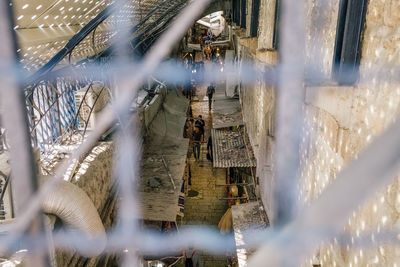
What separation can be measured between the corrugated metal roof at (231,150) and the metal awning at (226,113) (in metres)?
0.24

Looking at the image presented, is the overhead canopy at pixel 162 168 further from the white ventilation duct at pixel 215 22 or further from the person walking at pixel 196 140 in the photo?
the white ventilation duct at pixel 215 22

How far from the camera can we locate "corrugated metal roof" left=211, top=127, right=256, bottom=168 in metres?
8.55

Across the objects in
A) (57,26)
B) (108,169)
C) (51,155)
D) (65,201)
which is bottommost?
(108,169)

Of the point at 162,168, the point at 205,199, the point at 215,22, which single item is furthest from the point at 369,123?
the point at 215,22

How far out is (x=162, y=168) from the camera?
866 centimetres

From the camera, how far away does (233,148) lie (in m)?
9.73

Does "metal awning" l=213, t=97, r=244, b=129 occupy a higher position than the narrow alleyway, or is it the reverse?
"metal awning" l=213, t=97, r=244, b=129

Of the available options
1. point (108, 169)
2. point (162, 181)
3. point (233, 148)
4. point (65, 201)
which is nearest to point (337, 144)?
point (65, 201)

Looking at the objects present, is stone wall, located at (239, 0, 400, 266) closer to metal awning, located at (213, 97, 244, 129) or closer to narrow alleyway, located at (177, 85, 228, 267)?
narrow alleyway, located at (177, 85, 228, 267)

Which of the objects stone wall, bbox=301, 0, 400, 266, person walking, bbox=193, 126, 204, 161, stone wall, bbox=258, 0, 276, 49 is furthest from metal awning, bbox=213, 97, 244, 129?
stone wall, bbox=301, 0, 400, 266

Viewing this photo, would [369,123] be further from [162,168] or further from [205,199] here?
[205,199]

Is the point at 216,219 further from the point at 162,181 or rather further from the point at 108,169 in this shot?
the point at 108,169

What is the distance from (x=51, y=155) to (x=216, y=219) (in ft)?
20.8

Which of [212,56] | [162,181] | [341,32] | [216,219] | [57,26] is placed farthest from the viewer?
[212,56]
